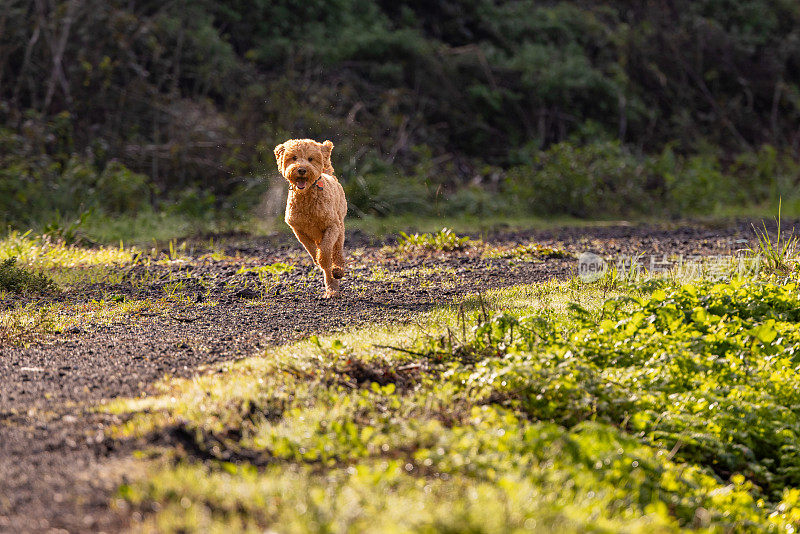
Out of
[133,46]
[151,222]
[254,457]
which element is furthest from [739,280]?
[133,46]

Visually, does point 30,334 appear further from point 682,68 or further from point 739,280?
point 682,68

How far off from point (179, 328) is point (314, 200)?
1.49 m

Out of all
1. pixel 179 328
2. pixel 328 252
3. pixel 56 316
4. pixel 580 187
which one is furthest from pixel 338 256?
pixel 580 187

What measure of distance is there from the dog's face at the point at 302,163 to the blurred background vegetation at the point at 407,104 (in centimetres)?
534

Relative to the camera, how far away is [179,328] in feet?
19.6

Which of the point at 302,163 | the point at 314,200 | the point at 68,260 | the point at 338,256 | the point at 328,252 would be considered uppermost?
the point at 302,163

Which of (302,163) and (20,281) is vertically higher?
(302,163)

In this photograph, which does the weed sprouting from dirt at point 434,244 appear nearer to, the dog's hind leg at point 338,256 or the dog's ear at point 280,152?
the dog's hind leg at point 338,256

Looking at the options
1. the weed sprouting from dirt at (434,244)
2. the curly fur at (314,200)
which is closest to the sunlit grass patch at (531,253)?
the weed sprouting from dirt at (434,244)

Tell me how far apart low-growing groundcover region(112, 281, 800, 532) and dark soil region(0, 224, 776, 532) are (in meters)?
0.23

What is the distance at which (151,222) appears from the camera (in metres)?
12.7

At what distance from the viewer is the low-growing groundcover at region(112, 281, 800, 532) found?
A: 2805mm

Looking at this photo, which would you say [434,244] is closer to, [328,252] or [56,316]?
[328,252]

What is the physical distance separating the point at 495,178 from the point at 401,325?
1122cm
